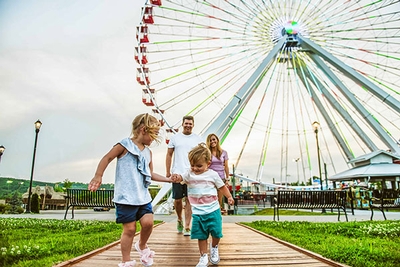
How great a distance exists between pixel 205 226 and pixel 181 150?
1.85m

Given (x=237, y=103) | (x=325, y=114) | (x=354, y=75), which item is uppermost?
(x=354, y=75)

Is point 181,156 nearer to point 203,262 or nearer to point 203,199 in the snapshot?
point 203,199

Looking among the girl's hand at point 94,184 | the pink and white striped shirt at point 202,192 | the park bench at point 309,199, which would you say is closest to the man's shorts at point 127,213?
the girl's hand at point 94,184

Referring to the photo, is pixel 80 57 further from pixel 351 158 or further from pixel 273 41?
pixel 351 158

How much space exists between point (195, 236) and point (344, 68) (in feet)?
49.2

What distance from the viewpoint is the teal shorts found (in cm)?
306

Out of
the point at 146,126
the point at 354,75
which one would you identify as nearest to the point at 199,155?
the point at 146,126

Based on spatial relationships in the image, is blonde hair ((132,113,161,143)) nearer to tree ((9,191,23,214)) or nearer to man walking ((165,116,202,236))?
man walking ((165,116,202,236))

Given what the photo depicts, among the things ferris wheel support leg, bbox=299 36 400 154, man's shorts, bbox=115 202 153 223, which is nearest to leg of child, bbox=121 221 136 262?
man's shorts, bbox=115 202 153 223

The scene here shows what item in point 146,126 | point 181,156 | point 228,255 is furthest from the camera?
point 181,156

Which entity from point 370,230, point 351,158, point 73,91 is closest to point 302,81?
point 351,158

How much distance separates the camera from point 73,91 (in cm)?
1355

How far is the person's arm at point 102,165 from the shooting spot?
103 inches

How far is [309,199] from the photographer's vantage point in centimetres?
923
